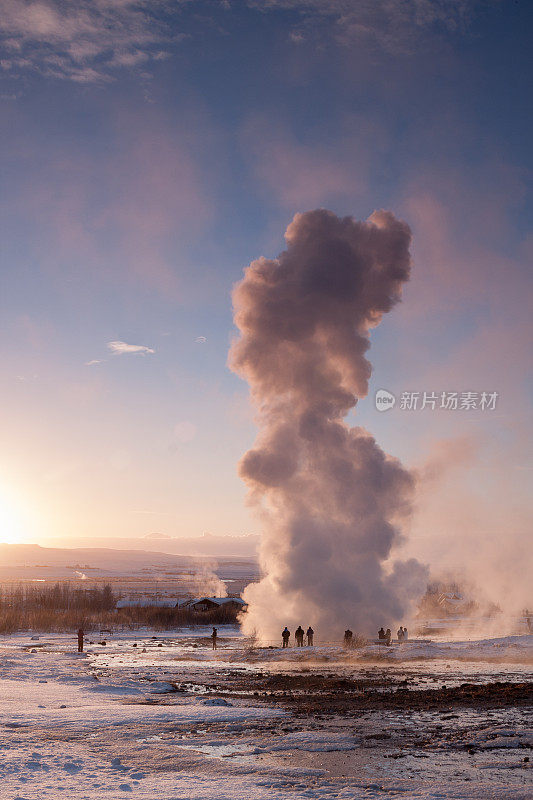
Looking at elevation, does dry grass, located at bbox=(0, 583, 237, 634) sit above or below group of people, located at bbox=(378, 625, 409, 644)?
below

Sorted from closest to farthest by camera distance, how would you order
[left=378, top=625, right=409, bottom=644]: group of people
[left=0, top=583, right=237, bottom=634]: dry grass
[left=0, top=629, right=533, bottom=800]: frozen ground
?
1. [left=0, top=629, right=533, bottom=800]: frozen ground
2. [left=378, top=625, right=409, bottom=644]: group of people
3. [left=0, top=583, right=237, bottom=634]: dry grass

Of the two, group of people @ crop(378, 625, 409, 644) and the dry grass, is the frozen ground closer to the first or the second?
group of people @ crop(378, 625, 409, 644)

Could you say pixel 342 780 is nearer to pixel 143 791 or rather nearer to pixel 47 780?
pixel 143 791

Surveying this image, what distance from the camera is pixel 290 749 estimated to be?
13312 millimetres

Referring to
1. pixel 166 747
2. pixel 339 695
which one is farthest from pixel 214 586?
pixel 166 747

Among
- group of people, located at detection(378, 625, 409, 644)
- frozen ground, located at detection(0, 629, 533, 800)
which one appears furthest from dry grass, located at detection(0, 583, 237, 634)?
frozen ground, located at detection(0, 629, 533, 800)

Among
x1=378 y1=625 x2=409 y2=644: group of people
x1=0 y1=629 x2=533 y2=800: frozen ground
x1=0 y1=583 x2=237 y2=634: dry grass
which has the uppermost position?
x1=0 y1=629 x2=533 y2=800: frozen ground

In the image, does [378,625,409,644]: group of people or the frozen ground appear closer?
the frozen ground

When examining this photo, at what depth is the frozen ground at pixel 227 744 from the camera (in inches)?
405

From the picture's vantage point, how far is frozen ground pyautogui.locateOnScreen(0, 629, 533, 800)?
33.8ft

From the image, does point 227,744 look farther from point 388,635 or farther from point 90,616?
point 90,616

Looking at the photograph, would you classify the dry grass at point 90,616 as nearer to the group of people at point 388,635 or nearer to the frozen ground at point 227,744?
the group of people at point 388,635

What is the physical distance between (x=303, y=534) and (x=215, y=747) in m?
33.9

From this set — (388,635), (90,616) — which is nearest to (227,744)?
(388,635)
